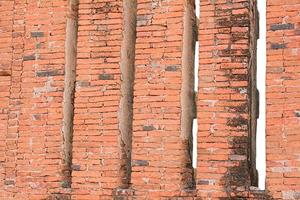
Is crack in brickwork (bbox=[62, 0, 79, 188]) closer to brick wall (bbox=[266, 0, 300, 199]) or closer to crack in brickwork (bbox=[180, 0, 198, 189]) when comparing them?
crack in brickwork (bbox=[180, 0, 198, 189])

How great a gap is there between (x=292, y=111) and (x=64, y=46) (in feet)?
8.81

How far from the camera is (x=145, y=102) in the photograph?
21.4ft

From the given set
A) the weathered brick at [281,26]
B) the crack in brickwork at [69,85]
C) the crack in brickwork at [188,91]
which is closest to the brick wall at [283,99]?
the weathered brick at [281,26]

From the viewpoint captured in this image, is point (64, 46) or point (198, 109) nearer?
point (198, 109)

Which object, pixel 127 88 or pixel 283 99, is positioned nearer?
pixel 283 99

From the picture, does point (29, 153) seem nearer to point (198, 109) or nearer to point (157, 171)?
point (157, 171)

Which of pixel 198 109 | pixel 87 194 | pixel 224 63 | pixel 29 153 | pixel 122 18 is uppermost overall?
pixel 122 18

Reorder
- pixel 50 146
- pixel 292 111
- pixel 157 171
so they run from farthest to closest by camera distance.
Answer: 1. pixel 50 146
2. pixel 157 171
3. pixel 292 111

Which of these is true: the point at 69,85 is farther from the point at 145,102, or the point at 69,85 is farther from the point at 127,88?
the point at 145,102

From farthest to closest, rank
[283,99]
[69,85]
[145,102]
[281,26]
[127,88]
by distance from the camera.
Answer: [69,85] → [127,88] → [145,102] → [281,26] → [283,99]

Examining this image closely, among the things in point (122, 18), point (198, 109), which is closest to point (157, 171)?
point (198, 109)

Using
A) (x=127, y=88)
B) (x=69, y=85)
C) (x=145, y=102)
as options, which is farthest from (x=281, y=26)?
(x=69, y=85)

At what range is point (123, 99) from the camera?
22.1ft

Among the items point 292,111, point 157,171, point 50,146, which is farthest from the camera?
point 50,146
